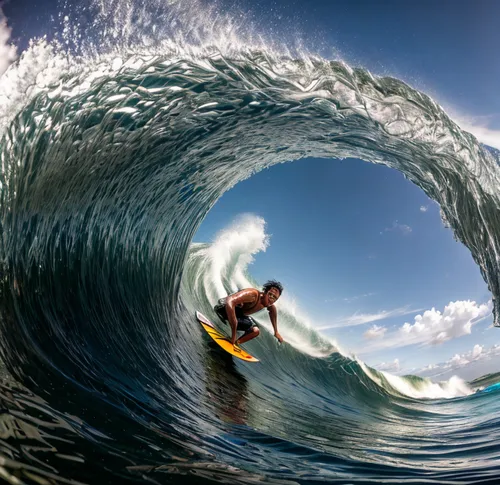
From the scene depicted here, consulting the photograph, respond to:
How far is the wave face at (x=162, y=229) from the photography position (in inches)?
101

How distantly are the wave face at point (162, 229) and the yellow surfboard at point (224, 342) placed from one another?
25 centimetres

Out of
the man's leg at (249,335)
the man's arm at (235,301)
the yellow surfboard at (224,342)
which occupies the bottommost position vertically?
the yellow surfboard at (224,342)

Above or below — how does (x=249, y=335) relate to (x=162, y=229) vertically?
below

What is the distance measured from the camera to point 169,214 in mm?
7723

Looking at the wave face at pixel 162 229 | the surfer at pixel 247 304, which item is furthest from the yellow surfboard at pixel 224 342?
the wave face at pixel 162 229

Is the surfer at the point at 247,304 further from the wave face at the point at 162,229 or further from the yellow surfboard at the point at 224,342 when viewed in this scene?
the wave face at the point at 162,229

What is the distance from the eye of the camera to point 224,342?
26.2 ft

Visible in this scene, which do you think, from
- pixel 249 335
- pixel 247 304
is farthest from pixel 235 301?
pixel 249 335

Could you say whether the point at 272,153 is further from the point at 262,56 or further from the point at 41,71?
the point at 41,71

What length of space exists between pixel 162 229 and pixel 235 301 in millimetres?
1854

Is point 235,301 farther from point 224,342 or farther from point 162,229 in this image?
point 162,229

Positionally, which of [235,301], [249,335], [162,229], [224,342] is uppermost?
[162,229]

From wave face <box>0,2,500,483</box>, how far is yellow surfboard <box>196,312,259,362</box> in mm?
255

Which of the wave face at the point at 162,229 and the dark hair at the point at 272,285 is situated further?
the dark hair at the point at 272,285
